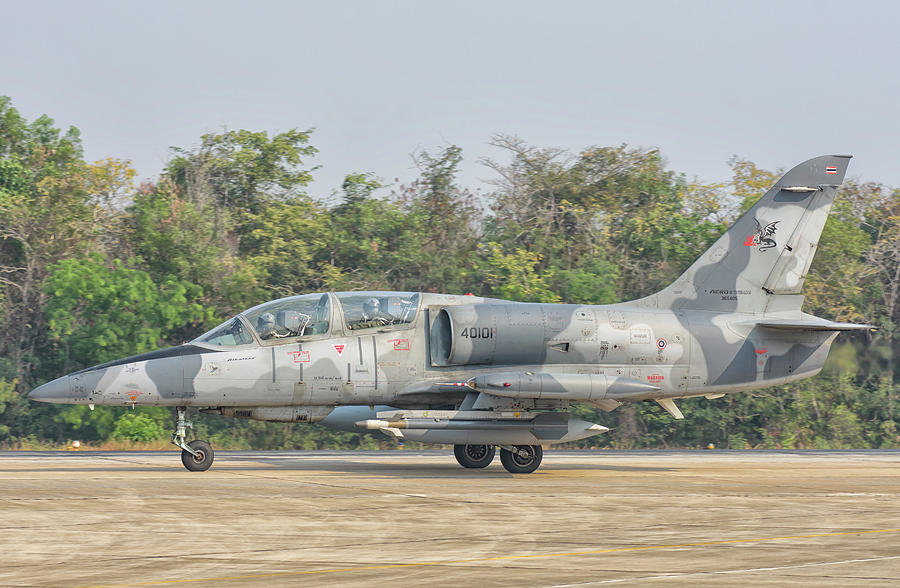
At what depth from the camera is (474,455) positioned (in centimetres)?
1981

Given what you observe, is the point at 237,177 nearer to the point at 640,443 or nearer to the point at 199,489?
the point at 640,443

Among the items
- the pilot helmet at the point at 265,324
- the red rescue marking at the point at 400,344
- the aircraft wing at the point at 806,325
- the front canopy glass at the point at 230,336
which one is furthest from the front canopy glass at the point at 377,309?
the aircraft wing at the point at 806,325

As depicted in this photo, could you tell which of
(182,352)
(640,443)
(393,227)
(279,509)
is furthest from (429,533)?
(393,227)

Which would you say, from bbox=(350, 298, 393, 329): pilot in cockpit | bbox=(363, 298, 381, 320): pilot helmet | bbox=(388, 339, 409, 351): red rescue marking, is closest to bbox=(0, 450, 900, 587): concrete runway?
bbox=(388, 339, 409, 351): red rescue marking

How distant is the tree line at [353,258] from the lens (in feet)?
106

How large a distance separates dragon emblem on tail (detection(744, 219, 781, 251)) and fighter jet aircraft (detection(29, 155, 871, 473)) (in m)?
0.04

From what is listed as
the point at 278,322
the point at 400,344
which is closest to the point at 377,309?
the point at 400,344

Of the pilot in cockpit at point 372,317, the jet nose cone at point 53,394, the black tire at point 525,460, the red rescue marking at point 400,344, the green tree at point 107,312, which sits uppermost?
the green tree at point 107,312

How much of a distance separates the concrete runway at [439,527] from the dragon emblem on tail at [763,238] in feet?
14.6

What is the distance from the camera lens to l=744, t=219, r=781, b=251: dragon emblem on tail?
2048cm

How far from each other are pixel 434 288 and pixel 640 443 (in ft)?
29.5

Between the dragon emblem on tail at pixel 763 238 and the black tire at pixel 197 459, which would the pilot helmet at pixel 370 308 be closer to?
the black tire at pixel 197 459

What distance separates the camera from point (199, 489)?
1483 centimetres

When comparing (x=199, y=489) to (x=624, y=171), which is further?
(x=624, y=171)
